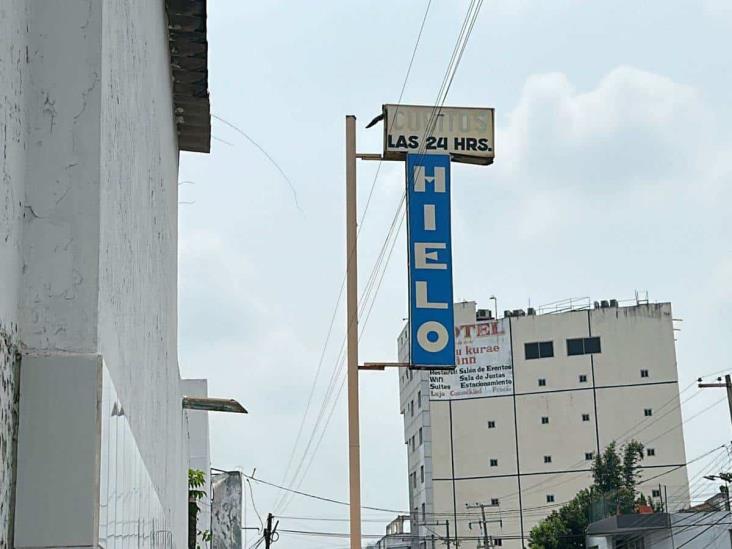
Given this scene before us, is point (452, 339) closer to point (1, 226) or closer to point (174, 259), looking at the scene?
point (174, 259)

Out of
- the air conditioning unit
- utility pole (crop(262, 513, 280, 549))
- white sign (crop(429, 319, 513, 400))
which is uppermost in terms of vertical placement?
the air conditioning unit

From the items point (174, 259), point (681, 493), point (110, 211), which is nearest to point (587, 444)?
point (681, 493)

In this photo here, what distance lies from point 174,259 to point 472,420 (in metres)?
74.8

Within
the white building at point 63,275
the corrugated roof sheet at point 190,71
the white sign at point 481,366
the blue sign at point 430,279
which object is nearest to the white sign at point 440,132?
the blue sign at point 430,279

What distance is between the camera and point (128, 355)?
17.6 ft

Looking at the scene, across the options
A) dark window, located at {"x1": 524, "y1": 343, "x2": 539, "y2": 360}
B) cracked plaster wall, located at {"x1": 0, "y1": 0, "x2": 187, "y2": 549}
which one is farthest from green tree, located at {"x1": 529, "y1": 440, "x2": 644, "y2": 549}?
cracked plaster wall, located at {"x1": 0, "y1": 0, "x2": 187, "y2": 549}

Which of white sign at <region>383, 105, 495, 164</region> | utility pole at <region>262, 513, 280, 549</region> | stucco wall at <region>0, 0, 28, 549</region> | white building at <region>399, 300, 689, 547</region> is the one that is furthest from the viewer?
white building at <region>399, 300, 689, 547</region>

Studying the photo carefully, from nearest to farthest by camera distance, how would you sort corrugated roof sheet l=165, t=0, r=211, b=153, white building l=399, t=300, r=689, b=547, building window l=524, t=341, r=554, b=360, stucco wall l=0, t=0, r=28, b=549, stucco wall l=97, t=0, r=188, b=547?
stucco wall l=0, t=0, r=28, b=549 → stucco wall l=97, t=0, r=188, b=547 → corrugated roof sheet l=165, t=0, r=211, b=153 → white building l=399, t=300, r=689, b=547 → building window l=524, t=341, r=554, b=360

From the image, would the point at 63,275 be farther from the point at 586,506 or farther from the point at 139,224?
the point at 586,506

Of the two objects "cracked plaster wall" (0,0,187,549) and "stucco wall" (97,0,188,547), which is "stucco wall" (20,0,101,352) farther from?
"stucco wall" (97,0,188,547)

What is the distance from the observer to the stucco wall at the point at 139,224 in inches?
174

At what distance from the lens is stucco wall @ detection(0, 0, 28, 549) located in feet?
11.3

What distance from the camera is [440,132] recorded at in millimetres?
17328

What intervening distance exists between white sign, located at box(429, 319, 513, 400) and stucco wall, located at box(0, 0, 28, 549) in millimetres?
80405
